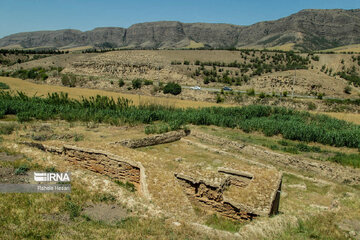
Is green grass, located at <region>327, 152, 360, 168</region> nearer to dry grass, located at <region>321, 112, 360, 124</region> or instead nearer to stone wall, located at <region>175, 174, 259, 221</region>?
stone wall, located at <region>175, 174, 259, 221</region>

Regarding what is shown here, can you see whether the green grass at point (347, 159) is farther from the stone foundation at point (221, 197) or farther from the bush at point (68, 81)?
the bush at point (68, 81)

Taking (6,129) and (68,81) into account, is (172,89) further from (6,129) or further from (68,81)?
(6,129)

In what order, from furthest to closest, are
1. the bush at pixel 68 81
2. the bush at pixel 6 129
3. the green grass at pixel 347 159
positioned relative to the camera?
the bush at pixel 68 81 < the bush at pixel 6 129 < the green grass at pixel 347 159

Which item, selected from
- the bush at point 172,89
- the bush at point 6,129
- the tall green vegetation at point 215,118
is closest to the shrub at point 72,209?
the bush at point 6,129

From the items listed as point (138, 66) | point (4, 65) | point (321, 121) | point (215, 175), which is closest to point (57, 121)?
point (215, 175)

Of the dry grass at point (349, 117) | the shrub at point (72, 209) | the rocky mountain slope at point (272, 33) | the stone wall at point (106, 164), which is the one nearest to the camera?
the shrub at point (72, 209)

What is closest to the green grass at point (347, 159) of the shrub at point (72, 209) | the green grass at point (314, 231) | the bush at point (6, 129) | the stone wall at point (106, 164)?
the green grass at point (314, 231)

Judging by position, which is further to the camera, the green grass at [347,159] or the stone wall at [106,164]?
the green grass at [347,159]

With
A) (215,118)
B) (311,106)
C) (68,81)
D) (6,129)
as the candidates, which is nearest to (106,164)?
(6,129)

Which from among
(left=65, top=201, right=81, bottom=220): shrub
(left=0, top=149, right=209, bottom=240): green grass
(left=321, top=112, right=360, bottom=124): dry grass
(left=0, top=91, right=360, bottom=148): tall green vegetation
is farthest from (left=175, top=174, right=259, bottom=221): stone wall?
(left=321, top=112, right=360, bottom=124): dry grass

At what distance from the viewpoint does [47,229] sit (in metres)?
5.64

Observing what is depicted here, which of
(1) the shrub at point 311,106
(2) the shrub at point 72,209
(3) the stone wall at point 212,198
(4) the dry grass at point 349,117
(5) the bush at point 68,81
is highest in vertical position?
(5) the bush at point 68,81

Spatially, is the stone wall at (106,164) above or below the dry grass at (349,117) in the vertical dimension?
above

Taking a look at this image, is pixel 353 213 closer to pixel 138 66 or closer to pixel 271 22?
pixel 138 66
